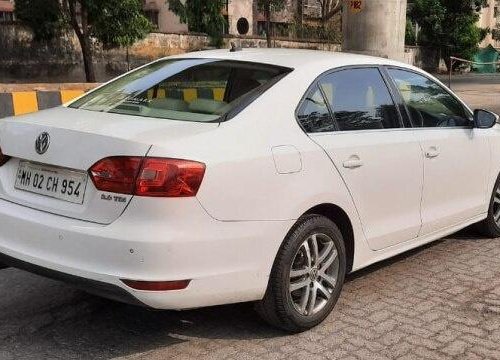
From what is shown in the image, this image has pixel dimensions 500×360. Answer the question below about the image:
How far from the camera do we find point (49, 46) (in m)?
23.7

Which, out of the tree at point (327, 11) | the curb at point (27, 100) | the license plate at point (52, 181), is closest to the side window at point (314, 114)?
the license plate at point (52, 181)

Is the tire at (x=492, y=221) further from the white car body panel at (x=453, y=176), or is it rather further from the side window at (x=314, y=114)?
the side window at (x=314, y=114)

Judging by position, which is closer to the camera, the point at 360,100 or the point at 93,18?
the point at 360,100

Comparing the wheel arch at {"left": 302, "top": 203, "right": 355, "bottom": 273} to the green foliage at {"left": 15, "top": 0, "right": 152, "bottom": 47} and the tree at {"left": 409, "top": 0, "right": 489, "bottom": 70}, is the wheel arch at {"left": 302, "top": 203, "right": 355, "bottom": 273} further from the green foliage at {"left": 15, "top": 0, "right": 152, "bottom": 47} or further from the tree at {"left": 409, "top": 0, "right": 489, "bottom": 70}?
the tree at {"left": 409, "top": 0, "right": 489, "bottom": 70}

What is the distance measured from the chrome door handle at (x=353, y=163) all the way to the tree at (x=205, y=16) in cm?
2675

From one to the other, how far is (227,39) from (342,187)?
28.0 metres

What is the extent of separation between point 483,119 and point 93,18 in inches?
651

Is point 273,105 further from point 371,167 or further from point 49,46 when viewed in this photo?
point 49,46

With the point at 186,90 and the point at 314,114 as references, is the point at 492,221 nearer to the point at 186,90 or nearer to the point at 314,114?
the point at 314,114

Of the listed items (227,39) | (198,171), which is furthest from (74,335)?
(227,39)

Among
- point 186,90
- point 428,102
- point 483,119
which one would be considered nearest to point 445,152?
point 428,102

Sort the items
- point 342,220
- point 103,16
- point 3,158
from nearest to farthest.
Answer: point 3,158, point 342,220, point 103,16

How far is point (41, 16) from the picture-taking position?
71.6ft

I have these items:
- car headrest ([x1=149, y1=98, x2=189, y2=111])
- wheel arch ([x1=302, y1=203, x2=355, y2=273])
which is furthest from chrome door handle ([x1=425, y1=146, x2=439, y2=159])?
car headrest ([x1=149, y1=98, x2=189, y2=111])
